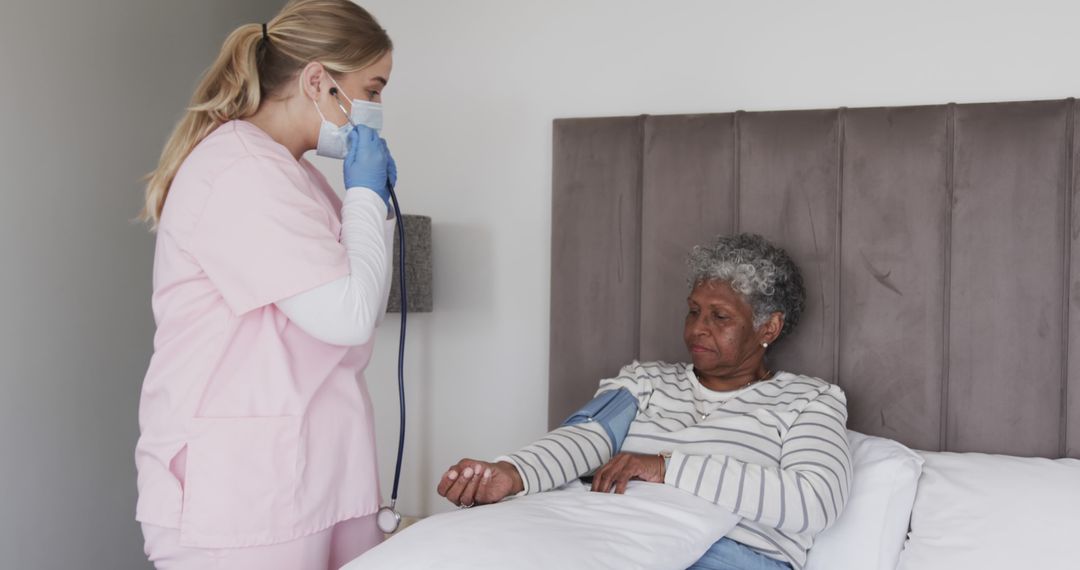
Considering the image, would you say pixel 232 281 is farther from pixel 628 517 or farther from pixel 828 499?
pixel 828 499

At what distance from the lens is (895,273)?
6.57 ft

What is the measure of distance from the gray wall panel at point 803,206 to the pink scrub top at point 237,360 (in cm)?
107

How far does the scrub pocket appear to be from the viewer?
4.30ft

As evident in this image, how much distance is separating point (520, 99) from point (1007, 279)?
120cm

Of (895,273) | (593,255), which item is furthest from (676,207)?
(895,273)

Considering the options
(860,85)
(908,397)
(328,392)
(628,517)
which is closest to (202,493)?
(328,392)

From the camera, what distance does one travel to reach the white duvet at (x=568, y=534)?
4.08 ft

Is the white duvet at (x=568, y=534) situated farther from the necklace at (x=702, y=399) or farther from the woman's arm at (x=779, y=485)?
the necklace at (x=702, y=399)

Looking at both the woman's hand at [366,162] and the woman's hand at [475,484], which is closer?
the woman's hand at [366,162]

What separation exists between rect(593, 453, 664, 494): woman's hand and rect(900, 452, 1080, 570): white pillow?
1.67 feet

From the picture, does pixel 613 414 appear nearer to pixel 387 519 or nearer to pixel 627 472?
pixel 627 472

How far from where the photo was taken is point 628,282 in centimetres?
220

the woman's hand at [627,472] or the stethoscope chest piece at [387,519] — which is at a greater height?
the woman's hand at [627,472]

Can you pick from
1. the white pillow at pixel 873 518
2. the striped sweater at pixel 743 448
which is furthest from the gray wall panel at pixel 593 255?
the white pillow at pixel 873 518
